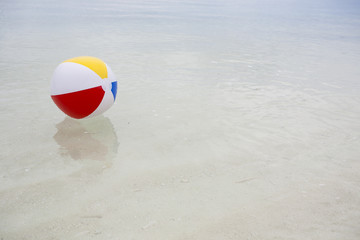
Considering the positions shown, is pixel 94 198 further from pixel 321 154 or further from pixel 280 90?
pixel 280 90

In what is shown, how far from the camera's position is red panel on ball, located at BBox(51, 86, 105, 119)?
3.95 meters

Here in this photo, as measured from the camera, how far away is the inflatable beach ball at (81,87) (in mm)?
3951

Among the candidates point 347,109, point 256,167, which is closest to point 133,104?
point 256,167

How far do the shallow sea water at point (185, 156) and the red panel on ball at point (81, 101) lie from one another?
11.1 inches

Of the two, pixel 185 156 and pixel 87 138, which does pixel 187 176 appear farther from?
pixel 87 138

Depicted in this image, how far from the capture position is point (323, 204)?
2854 millimetres

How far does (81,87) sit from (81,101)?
0.59ft

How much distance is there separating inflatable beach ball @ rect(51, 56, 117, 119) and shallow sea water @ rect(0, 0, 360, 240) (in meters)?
0.33

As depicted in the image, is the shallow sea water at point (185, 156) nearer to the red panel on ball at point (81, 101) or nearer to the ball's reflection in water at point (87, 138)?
the ball's reflection in water at point (87, 138)

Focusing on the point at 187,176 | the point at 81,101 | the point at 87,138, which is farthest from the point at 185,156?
the point at 81,101

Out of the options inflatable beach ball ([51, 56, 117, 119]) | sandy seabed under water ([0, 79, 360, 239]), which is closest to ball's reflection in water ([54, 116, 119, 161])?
sandy seabed under water ([0, 79, 360, 239])

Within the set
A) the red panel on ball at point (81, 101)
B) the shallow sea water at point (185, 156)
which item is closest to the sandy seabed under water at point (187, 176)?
the shallow sea water at point (185, 156)

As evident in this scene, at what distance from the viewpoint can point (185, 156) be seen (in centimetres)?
363

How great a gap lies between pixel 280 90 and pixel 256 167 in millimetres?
3211
